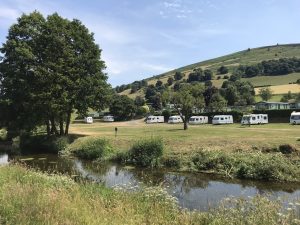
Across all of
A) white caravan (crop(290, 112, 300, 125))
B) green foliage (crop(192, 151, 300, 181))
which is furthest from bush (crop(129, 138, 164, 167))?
white caravan (crop(290, 112, 300, 125))

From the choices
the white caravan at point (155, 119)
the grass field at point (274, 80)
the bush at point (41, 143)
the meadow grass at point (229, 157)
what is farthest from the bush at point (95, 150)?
the grass field at point (274, 80)

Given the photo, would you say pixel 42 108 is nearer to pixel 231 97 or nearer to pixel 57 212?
pixel 57 212

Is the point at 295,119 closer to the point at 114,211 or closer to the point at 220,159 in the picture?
the point at 220,159

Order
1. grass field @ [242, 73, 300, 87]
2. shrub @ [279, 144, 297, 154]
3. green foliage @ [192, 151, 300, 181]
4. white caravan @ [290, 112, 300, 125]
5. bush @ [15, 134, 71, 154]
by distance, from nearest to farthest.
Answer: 1. green foliage @ [192, 151, 300, 181]
2. shrub @ [279, 144, 297, 154]
3. bush @ [15, 134, 71, 154]
4. white caravan @ [290, 112, 300, 125]
5. grass field @ [242, 73, 300, 87]

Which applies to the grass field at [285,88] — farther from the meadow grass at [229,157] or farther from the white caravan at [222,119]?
the meadow grass at [229,157]

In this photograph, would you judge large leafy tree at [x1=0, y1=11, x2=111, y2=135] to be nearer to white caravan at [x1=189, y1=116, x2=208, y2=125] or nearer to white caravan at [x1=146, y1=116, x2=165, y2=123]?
white caravan at [x1=189, y1=116, x2=208, y2=125]

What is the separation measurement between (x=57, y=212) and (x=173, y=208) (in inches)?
191

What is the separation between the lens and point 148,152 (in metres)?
37.3

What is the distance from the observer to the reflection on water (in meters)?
22.5

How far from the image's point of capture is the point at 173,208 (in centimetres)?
1425

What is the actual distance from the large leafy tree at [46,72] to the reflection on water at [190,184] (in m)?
16.5

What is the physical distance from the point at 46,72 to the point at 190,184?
3043cm

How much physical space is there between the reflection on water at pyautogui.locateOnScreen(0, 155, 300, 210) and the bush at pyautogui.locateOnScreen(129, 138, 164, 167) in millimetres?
1575

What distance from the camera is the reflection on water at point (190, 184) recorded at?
73.8 ft
